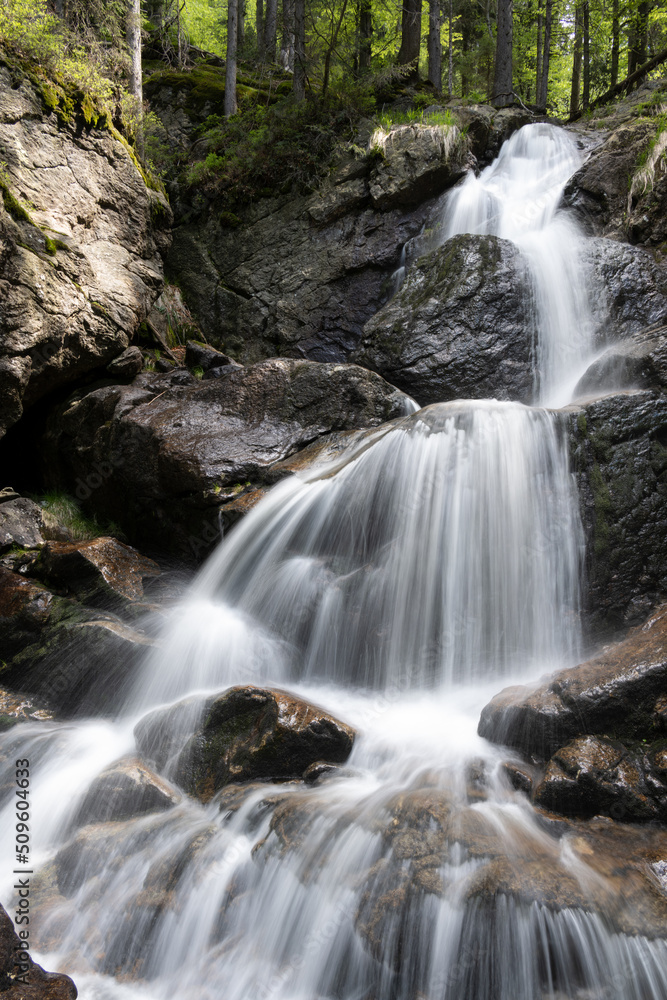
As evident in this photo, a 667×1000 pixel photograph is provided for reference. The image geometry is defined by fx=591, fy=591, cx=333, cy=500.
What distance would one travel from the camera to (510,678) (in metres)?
4.54

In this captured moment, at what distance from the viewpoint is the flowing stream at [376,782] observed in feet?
8.25

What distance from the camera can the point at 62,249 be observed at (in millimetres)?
7273

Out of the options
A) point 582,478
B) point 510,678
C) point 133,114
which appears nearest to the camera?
point 510,678

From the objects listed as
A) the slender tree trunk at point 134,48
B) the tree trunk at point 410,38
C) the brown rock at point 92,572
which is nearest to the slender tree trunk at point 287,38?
the tree trunk at point 410,38

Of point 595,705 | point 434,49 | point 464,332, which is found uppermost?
point 434,49

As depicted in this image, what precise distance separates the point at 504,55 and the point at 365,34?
5.21 metres

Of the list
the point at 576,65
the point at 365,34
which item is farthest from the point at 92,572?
the point at 576,65

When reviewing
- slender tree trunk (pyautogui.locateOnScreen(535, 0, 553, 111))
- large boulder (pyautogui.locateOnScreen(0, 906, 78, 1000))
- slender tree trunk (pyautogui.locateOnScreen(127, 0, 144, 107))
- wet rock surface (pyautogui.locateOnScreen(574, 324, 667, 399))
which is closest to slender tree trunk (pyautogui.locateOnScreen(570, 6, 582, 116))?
slender tree trunk (pyautogui.locateOnScreen(535, 0, 553, 111))

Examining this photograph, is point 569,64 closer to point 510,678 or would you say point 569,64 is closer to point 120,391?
point 120,391

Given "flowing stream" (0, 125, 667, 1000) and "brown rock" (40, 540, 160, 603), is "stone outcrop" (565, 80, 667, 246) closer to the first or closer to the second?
"flowing stream" (0, 125, 667, 1000)

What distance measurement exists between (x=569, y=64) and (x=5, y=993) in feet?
97.7

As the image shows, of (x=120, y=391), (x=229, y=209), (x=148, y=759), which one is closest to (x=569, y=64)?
(x=229, y=209)

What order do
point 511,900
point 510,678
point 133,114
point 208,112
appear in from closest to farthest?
point 511,900, point 510,678, point 133,114, point 208,112

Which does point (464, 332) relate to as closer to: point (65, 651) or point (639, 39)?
point (65, 651)
